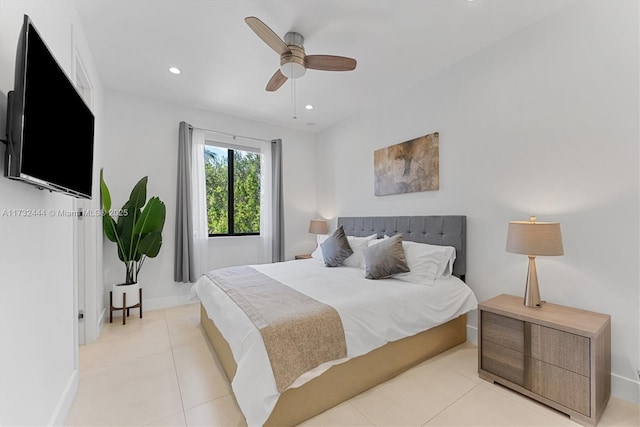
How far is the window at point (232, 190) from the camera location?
4.30 metres

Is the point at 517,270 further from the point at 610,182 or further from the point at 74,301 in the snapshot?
the point at 74,301

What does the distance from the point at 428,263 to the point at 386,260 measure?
0.41 m

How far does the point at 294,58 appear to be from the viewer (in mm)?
2232

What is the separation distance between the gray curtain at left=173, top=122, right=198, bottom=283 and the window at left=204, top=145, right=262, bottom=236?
381mm

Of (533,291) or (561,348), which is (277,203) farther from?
(561,348)

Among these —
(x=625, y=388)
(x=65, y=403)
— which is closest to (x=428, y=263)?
(x=625, y=388)

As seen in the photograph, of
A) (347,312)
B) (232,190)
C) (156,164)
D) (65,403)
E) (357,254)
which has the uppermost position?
(156,164)

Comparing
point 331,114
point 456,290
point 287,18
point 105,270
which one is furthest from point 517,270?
point 105,270

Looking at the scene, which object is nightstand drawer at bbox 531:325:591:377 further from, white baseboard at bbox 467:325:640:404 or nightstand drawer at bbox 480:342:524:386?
white baseboard at bbox 467:325:640:404

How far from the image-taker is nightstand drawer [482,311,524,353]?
1954 millimetres

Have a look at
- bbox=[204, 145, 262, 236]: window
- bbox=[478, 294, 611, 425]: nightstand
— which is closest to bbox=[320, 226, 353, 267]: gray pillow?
bbox=[478, 294, 611, 425]: nightstand

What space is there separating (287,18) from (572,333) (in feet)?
9.92

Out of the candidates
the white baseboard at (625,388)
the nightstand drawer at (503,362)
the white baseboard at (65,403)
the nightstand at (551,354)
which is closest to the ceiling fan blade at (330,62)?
the nightstand at (551,354)

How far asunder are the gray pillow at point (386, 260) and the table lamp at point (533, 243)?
92 centimetres
